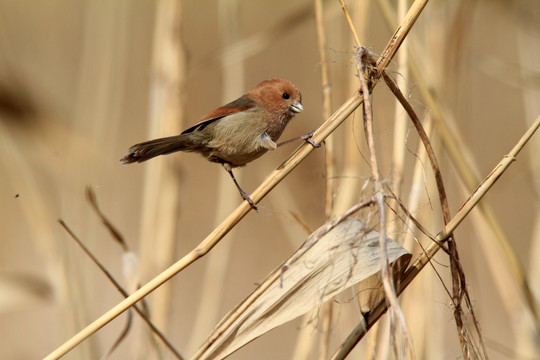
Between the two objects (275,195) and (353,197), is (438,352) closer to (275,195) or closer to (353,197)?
(353,197)

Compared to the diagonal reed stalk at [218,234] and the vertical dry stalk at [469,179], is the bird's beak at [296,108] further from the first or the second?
the diagonal reed stalk at [218,234]

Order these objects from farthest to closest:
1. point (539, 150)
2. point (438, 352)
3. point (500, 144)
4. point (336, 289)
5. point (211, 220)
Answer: point (211, 220) → point (500, 144) → point (539, 150) → point (438, 352) → point (336, 289)

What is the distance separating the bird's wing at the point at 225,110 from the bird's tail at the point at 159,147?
0.22ft

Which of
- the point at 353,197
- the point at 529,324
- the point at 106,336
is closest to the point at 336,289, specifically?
the point at 353,197

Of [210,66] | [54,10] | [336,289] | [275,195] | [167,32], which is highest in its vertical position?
[54,10]

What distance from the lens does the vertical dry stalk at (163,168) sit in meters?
2.08

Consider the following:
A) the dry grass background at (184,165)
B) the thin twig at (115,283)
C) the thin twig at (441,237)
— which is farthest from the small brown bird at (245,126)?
the thin twig at (441,237)

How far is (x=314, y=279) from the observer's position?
139 cm

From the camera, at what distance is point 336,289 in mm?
1367

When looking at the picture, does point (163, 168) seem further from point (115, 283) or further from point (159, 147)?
point (115, 283)

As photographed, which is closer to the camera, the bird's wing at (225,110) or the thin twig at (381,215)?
the thin twig at (381,215)

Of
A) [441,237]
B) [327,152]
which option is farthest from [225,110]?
[441,237]

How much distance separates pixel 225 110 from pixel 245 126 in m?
0.11

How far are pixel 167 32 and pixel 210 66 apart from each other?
214 mm
